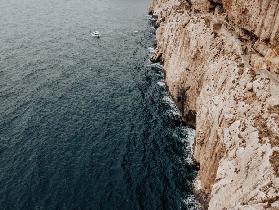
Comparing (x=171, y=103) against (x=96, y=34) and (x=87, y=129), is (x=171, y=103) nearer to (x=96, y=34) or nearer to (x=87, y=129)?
(x=87, y=129)

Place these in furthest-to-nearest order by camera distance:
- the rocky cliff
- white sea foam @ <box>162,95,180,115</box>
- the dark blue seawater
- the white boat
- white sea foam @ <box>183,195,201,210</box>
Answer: the white boat < white sea foam @ <box>162,95,180,115</box> < the dark blue seawater < white sea foam @ <box>183,195,201,210</box> < the rocky cliff

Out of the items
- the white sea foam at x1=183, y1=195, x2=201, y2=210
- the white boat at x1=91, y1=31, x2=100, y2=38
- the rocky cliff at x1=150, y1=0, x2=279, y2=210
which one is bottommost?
the white boat at x1=91, y1=31, x2=100, y2=38

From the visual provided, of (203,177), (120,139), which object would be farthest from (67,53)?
(203,177)

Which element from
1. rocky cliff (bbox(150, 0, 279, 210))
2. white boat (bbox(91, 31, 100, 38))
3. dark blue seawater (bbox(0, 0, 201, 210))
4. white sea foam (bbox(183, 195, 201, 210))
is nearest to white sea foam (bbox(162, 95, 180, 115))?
dark blue seawater (bbox(0, 0, 201, 210))

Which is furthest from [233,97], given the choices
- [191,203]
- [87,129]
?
[87,129]

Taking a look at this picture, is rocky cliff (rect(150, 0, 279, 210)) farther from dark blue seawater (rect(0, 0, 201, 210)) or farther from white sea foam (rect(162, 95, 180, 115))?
dark blue seawater (rect(0, 0, 201, 210))

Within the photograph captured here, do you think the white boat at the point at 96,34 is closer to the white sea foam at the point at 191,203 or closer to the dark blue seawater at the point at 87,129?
the dark blue seawater at the point at 87,129
